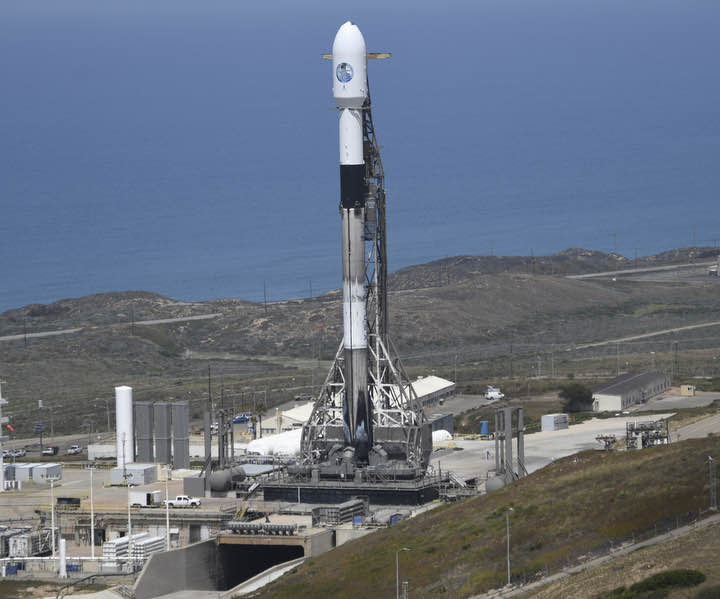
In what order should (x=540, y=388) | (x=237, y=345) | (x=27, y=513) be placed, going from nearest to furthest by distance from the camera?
(x=27, y=513) → (x=540, y=388) → (x=237, y=345)

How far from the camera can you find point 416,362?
15488cm

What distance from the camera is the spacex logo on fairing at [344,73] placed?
3113 inches

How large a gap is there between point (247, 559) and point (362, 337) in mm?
11394

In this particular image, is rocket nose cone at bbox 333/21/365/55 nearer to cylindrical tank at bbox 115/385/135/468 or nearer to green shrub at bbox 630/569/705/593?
cylindrical tank at bbox 115/385/135/468

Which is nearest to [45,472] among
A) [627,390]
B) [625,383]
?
[627,390]

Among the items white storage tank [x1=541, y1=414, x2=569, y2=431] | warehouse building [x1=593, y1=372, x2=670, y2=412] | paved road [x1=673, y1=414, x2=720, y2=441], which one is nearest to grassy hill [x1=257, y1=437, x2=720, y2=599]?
paved road [x1=673, y1=414, x2=720, y2=441]

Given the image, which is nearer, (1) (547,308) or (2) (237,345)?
(2) (237,345)

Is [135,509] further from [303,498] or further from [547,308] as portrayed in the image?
[547,308]

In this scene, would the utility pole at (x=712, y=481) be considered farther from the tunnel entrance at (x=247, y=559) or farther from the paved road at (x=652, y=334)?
the paved road at (x=652, y=334)

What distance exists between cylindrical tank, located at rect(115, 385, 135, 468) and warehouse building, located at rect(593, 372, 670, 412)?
31043 mm

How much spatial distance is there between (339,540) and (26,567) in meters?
13.6

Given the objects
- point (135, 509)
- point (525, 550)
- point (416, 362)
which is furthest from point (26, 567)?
point (416, 362)

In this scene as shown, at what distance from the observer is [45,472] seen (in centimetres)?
9206

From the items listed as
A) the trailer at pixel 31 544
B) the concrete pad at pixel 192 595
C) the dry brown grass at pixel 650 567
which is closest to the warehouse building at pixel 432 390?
the trailer at pixel 31 544
